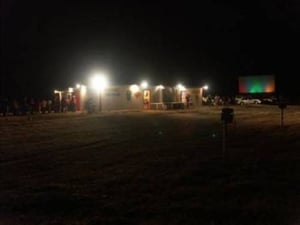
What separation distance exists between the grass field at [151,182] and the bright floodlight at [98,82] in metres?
23.8

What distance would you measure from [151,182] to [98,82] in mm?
31152

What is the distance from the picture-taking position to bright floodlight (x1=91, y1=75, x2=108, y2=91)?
39.6m

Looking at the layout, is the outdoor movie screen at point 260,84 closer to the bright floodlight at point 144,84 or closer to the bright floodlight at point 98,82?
the bright floodlight at point 144,84

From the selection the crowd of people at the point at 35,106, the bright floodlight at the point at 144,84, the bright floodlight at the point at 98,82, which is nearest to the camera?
the crowd of people at the point at 35,106

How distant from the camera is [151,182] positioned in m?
9.16

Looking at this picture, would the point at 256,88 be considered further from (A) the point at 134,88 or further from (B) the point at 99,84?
(B) the point at 99,84

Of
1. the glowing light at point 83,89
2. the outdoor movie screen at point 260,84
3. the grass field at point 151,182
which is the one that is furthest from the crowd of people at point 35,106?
the outdoor movie screen at point 260,84

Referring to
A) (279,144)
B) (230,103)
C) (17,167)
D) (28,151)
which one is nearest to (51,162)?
(17,167)

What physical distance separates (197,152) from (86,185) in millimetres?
5061

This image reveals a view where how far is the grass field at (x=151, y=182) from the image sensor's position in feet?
22.5

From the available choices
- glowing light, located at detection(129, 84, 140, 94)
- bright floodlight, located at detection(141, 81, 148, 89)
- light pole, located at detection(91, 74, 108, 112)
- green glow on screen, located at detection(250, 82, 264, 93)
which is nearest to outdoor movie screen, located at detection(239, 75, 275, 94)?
green glow on screen, located at detection(250, 82, 264, 93)

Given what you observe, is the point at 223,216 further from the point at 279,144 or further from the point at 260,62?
the point at 260,62

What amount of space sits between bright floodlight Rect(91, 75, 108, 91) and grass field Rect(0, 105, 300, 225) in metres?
23.8

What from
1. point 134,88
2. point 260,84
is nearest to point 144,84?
point 134,88
